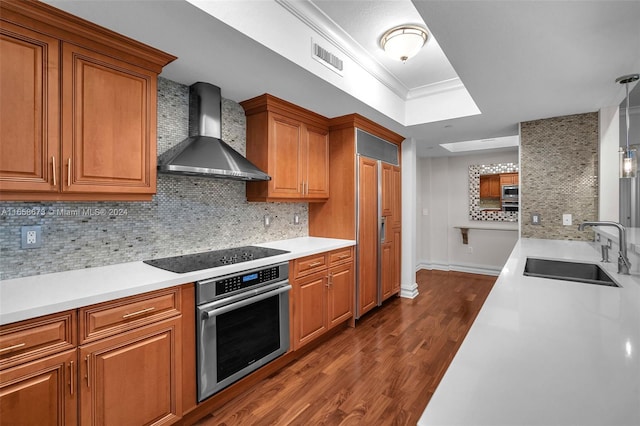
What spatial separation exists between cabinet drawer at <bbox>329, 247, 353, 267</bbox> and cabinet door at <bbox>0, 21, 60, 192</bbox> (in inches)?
82.9

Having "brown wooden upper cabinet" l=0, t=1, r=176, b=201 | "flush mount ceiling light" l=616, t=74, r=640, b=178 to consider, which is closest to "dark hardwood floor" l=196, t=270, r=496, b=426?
"brown wooden upper cabinet" l=0, t=1, r=176, b=201

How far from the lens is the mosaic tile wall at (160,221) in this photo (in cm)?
166

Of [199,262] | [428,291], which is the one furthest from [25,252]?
[428,291]

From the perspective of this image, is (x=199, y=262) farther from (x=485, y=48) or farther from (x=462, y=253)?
(x=462, y=253)

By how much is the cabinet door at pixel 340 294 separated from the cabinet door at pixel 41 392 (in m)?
1.96

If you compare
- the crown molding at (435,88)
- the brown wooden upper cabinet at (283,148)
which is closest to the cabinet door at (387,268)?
the brown wooden upper cabinet at (283,148)

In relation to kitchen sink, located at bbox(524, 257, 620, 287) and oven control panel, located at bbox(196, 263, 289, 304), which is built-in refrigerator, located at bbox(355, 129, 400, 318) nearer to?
oven control panel, located at bbox(196, 263, 289, 304)

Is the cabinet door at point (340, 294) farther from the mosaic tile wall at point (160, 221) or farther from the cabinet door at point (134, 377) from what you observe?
the cabinet door at point (134, 377)

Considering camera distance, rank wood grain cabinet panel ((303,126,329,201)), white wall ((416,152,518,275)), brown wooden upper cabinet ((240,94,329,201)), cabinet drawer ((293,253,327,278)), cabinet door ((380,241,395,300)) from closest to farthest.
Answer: cabinet drawer ((293,253,327,278)) < brown wooden upper cabinet ((240,94,329,201)) < wood grain cabinet panel ((303,126,329,201)) < cabinet door ((380,241,395,300)) < white wall ((416,152,518,275))

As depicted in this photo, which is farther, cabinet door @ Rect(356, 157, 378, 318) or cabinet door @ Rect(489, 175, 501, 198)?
cabinet door @ Rect(489, 175, 501, 198)

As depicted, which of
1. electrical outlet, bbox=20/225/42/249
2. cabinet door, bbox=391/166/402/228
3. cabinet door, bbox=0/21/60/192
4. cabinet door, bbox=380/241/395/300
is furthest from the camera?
cabinet door, bbox=391/166/402/228

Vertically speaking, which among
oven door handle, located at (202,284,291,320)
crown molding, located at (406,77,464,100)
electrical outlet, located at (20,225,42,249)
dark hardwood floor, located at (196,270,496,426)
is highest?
crown molding, located at (406,77,464,100)

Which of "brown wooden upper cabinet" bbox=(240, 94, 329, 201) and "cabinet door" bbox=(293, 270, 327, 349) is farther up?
"brown wooden upper cabinet" bbox=(240, 94, 329, 201)

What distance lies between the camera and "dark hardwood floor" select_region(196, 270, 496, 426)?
1.92 m
